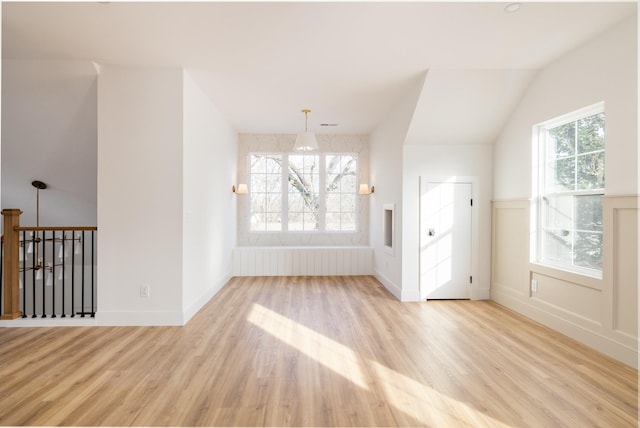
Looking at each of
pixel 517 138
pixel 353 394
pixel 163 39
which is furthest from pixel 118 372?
pixel 517 138

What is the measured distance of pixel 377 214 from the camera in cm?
645

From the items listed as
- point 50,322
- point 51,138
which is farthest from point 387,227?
point 51,138

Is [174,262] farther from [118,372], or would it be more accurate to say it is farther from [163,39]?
[163,39]

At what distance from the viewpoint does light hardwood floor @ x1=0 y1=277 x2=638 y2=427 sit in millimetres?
2133

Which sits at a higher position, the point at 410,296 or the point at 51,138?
the point at 51,138

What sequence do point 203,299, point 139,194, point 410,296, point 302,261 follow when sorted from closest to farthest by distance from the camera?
point 139,194 → point 203,299 → point 410,296 → point 302,261

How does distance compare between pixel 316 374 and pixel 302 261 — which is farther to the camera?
pixel 302 261

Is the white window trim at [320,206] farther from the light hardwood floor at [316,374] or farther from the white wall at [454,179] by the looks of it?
the light hardwood floor at [316,374]

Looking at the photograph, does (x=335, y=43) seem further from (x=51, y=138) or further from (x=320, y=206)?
(x=320, y=206)

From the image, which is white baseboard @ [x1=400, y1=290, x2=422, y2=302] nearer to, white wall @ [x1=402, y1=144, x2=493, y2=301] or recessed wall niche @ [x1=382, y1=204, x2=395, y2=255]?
white wall @ [x1=402, y1=144, x2=493, y2=301]

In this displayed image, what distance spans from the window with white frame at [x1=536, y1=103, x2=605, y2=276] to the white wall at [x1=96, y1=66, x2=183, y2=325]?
417 cm

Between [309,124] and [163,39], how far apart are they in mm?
3392

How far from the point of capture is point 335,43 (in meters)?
3.22

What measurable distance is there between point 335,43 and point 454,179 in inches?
106
